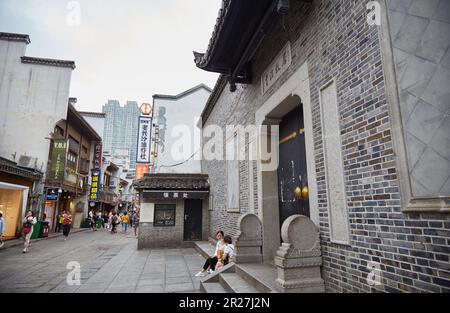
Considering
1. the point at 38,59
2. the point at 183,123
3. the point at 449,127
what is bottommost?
the point at 449,127

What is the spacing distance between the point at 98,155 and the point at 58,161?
9.36m

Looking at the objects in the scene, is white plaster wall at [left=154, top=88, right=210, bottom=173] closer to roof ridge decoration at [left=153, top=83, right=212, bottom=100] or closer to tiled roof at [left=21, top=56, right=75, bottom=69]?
roof ridge decoration at [left=153, top=83, right=212, bottom=100]

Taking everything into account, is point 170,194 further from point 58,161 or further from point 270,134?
point 58,161

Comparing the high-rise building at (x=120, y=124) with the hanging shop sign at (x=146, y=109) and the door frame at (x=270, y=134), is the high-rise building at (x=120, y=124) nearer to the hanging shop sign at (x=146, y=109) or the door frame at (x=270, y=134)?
the hanging shop sign at (x=146, y=109)

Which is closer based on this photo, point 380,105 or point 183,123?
point 380,105

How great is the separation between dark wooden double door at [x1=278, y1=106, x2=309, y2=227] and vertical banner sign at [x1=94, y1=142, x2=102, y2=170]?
23.6m

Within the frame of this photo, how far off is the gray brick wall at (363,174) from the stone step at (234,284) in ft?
4.58

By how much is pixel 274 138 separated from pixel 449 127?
4.11 metres

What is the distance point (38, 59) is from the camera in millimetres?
17406

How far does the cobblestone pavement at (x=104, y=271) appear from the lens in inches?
232

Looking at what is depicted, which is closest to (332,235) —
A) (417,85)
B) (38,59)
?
(417,85)

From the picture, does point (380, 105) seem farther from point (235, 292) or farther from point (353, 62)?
point (235, 292)

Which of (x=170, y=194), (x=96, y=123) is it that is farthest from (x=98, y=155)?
(x=170, y=194)

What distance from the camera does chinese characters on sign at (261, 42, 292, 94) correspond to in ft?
16.9
